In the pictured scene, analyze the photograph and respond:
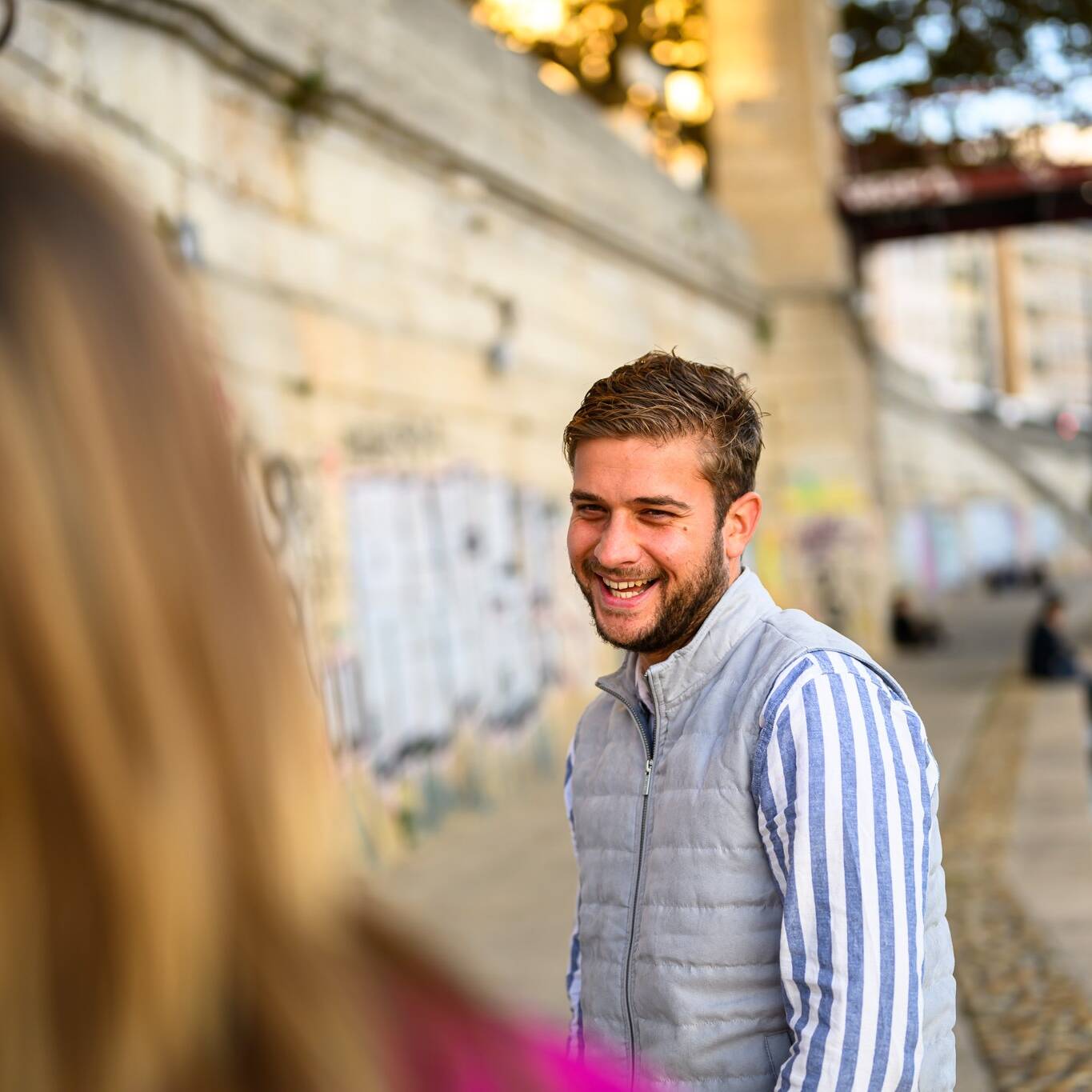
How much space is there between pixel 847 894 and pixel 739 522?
1.91 feet

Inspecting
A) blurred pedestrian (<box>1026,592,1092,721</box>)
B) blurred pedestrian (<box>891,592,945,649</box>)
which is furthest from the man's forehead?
blurred pedestrian (<box>891,592,945,649</box>)

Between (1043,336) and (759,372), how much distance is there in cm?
5916

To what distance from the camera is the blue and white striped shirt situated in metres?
1.75

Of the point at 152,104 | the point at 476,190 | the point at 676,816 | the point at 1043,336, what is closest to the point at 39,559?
the point at 676,816

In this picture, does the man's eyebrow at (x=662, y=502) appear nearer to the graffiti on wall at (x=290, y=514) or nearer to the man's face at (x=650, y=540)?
the man's face at (x=650, y=540)

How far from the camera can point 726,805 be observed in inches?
73.6

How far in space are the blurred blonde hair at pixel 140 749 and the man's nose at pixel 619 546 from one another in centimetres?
119

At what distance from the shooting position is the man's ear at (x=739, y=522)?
2.08m

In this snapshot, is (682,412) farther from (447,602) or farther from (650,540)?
(447,602)

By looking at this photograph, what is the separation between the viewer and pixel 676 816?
1919 mm

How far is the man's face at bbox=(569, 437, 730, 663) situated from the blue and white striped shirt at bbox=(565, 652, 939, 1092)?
0.92 ft

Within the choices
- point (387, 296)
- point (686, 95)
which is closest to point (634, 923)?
point (387, 296)

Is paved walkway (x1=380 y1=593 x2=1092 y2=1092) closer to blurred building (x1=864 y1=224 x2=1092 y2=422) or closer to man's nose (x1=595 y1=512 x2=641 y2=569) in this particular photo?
man's nose (x1=595 y1=512 x2=641 y2=569)

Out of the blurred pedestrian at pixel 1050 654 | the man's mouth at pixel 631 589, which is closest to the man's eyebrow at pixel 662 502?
the man's mouth at pixel 631 589
